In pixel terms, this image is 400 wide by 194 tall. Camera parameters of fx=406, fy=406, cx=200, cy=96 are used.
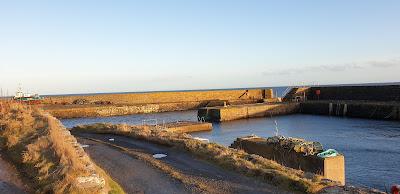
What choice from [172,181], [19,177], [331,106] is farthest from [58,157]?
[331,106]

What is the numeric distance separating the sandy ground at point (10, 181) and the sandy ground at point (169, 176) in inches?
100.0

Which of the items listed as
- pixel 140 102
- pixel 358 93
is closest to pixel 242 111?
pixel 358 93

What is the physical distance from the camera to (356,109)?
2175 inches

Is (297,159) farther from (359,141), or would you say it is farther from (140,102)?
(140,102)

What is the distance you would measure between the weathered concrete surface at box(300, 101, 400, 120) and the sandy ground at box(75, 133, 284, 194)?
41374 millimetres

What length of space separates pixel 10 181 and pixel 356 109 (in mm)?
51363

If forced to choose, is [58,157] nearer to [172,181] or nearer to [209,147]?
[172,181]

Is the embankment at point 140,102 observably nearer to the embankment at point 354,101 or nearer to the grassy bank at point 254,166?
the embankment at point 354,101

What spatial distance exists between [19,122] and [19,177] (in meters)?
8.18

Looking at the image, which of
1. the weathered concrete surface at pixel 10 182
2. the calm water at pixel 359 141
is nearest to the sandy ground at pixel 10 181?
the weathered concrete surface at pixel 10 182

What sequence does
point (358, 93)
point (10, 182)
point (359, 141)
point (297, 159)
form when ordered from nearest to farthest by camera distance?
point (10, 182)
point (297, 159)
point (359, 141)
point (358, 93)

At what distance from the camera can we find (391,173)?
2070cm

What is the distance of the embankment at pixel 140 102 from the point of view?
6226 centimetres

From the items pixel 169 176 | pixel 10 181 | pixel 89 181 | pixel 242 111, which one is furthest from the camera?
pixel 242 111
